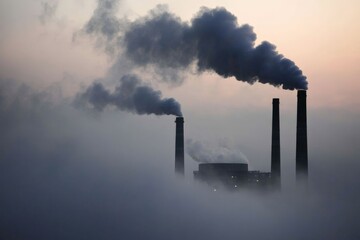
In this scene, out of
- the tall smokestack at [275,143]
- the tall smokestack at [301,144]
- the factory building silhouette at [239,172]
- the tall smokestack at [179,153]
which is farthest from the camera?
the tall smokestack at [179,153]

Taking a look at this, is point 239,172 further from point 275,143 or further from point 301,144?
point 301,144

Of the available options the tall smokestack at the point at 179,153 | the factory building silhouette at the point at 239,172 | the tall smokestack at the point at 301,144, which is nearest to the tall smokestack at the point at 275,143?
the factory building silhouette at the point at 239,172

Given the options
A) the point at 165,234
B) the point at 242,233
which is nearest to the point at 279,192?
the point at 242,233

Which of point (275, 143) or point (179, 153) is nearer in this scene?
point (275, 143)

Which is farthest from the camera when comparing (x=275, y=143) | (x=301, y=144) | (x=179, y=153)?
(x=179, y=153)

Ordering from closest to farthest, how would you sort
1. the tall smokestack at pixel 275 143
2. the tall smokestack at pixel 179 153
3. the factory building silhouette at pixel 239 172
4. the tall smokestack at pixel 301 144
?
the tall smokestack at pixel 301 144 < the tall smokestack at pixel 275 143 < the factory building silhouette at pixel 239 172 < the tall smokestack at pixel 179 153

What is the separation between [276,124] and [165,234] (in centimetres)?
2311

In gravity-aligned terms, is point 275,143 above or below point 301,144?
above

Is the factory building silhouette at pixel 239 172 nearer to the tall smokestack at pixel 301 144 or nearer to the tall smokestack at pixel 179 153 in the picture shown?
the tall smokestack at pixel 179 153

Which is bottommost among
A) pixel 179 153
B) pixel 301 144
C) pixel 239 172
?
pixel 239 172

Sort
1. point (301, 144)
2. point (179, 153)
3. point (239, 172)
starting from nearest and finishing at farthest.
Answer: point (301, 144)
point (179, 153)
point (239, 172)

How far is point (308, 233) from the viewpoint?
260 ft

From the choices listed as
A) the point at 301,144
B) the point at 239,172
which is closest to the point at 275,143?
the point at 301,144

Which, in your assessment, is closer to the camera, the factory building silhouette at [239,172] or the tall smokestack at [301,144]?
the tall smokestack at [301,144]
